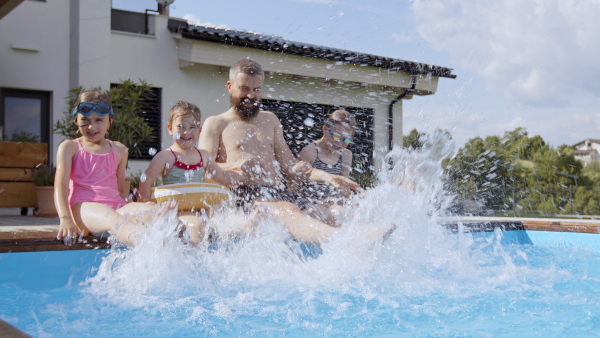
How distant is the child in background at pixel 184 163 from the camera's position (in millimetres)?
3791

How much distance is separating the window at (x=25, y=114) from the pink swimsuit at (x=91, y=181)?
597cm

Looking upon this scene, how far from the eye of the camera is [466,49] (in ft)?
16.0

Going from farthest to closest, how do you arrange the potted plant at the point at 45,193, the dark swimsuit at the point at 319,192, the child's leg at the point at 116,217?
the potted plant at the point at 45,193, the dark swimsuit at the point at 319,192, the child's leg at the point at 116,217

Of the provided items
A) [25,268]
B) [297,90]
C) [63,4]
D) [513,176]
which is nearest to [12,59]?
[63,4]

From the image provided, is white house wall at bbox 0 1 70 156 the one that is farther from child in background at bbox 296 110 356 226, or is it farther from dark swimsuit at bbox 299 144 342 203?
dark swimsuit at bbox 299 144 342 203

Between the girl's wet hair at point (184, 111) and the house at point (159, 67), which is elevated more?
the house at point (159, 67)

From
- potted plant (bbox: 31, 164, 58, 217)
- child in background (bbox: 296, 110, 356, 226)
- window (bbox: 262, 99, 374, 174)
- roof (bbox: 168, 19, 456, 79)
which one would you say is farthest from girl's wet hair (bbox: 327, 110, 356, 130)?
roof (bbox: 168, 19, 456, 79)

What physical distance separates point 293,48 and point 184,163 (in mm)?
7339

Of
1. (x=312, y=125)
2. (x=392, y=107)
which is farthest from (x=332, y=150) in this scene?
(x=392, y=107)

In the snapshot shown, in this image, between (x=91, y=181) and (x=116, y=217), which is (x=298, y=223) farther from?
(x=91, y=181)

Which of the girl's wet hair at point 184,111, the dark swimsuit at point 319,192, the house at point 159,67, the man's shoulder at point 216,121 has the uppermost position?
the house at point 159,67

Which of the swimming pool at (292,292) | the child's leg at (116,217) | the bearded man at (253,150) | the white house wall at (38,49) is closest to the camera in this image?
the swimming pool at (292,292)

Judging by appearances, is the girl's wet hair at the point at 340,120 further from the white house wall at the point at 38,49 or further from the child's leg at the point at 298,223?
the white house wall at the point at 38,49

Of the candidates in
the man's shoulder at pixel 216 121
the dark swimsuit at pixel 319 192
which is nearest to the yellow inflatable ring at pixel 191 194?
the man's shoulder at pixel 216 121
